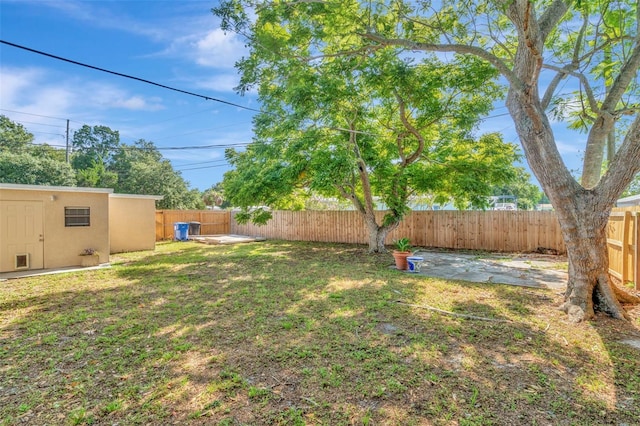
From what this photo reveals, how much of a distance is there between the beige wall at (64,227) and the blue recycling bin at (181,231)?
19.6 feet

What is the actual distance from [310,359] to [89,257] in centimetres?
789

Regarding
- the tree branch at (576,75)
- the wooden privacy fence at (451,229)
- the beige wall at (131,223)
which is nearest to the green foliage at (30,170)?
the beige wall at (131,223)

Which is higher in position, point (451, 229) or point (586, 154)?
point (586, 154)

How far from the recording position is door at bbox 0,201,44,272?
6.96 metres

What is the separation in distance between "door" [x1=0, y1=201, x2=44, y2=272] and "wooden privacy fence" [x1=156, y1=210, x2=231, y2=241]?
23.7ft

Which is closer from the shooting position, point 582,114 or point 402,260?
point 582,114

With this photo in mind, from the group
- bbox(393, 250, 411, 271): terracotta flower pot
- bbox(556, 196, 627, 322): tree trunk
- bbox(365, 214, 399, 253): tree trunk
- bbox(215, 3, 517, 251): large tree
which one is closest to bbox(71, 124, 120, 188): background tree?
bbox(215, 3, 517, 251): large tree

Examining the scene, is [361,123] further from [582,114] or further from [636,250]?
[636,250]

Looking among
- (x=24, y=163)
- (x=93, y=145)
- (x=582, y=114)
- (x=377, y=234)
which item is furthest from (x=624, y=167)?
(x=93, y=145)

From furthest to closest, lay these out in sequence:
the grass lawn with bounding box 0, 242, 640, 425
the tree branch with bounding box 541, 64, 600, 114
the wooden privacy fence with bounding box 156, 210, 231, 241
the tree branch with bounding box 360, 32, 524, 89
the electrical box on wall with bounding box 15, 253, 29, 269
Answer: the wooden privacy fence with bounding box 156, 210, 231, 241
the electrical box on wall with bounding box 15, 253, 29, 269
the tree branch with bounding box 541, 64, 600, 114
the tree branch with bounding box 360, 32, 524, 89
the grass lawn with bounding box 0, 242, 640, 425

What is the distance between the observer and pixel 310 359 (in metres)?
2.97

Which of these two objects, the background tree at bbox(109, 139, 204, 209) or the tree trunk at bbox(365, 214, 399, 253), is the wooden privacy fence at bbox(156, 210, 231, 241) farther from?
the tree trunk at bbox(365, 214, 399, 253)

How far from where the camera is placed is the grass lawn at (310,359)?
7.20 feet

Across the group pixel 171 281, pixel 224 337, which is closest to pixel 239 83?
pixel 171 281
